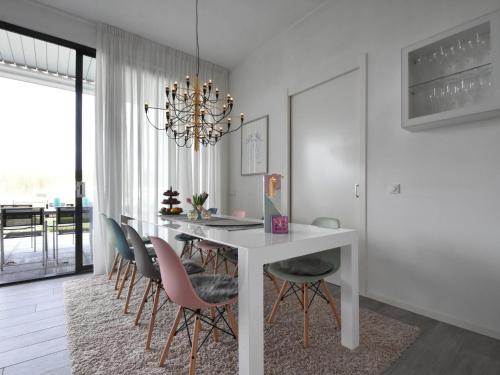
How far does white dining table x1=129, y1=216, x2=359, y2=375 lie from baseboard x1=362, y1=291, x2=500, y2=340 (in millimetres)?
875

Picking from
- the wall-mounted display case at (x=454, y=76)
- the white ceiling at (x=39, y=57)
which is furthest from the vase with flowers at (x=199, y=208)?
the white ceiling at (x=39, y=57)

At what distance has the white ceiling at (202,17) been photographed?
3.01 metres

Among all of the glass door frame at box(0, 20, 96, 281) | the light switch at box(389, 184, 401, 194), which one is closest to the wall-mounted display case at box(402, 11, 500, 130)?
the light switch at box(389, 184, 401, 194)

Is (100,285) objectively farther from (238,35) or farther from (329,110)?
(238,35)

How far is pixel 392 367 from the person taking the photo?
154 centimetres

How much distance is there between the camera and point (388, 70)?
2.43 m

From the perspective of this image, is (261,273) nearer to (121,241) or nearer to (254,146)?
(121,241)

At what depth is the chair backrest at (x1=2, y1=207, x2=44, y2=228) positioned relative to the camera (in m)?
3.44

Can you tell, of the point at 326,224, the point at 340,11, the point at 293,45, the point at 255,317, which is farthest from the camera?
the point at 293,45

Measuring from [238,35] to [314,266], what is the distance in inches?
127

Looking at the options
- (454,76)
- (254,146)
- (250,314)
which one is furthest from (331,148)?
(250,314)

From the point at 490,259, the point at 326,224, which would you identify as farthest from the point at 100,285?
the point at 490,259

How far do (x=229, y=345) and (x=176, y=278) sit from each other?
2.48 ft

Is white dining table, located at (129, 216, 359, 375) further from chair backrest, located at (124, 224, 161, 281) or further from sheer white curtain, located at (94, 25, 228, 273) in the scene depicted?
sheer white curtain, located at (94, 25, 228, 273)
